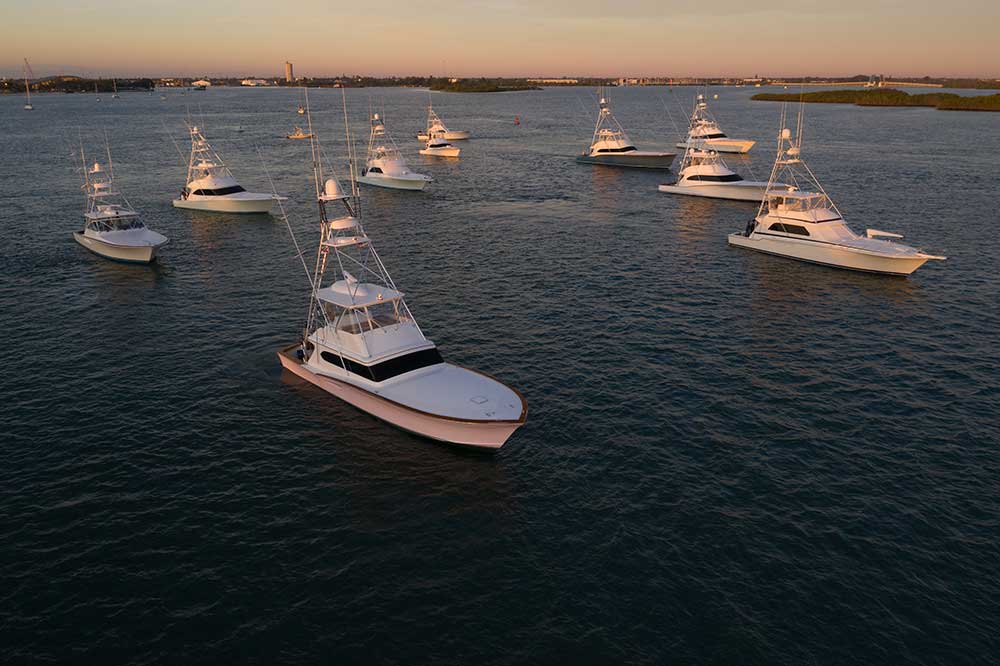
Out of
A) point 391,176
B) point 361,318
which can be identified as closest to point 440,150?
point 391,176

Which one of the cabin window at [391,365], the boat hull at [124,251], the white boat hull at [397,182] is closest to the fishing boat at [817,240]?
the cabin window at [391,365]

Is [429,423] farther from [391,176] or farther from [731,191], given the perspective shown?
[731,191]

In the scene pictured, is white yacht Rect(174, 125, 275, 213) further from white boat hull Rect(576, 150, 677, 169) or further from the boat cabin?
white boat hull Rect(576, 150, 677, 169)

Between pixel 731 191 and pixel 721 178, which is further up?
pixel 721 178

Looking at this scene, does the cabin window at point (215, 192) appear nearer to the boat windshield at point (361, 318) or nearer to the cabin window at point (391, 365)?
the boat windshield at point (361, 318)

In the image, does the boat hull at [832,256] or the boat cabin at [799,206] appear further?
the boat cabin at [799,206]

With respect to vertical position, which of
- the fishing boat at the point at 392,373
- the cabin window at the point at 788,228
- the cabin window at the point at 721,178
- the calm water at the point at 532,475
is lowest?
the calm water at the point at 532,475

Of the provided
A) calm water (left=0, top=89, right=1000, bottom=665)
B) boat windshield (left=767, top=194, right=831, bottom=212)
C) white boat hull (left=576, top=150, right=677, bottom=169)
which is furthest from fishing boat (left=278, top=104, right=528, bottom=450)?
white boat hull (left=576, top=150, right=677, bottom=169)
